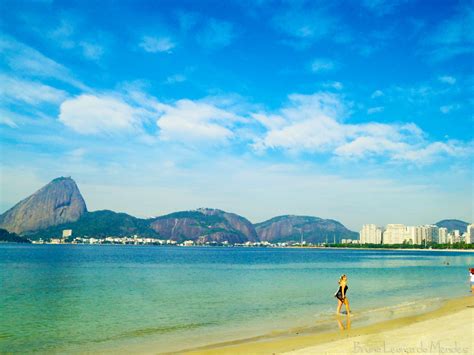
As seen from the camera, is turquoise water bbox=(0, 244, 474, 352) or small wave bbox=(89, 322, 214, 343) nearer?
turquoise water bbox=(0, 244, 474, 352)

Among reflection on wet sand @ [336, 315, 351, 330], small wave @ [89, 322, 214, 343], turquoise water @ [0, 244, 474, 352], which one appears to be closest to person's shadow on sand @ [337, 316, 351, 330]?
reflection on wet sand @ [336, 315, 351, 330]

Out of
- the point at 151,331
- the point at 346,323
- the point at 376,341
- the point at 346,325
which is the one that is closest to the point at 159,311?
the point at 151,331

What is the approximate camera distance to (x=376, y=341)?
13.6m

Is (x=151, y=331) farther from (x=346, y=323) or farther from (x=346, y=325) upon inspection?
(x=346, y=323)

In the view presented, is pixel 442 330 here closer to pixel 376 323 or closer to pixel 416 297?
pixel 376 323

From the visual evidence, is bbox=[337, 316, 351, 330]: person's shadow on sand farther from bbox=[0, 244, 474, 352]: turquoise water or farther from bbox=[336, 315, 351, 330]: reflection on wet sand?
bbox=[0, 244, 474, 352]: turquoise water

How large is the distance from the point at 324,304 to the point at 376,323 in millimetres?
7268

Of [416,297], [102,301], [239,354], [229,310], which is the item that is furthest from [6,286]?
[416,297]

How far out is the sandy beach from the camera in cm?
1216

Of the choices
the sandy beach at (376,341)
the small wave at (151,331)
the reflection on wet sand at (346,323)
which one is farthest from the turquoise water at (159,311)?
the sandy beach at (376,341)

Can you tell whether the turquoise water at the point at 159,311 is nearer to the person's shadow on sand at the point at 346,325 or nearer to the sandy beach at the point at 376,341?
the person's shadow on sand at the point at 346,325

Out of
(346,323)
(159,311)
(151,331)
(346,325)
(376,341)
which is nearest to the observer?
(376,341)

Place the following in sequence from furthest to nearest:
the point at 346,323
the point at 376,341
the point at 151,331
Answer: the point at 346,323 < the point at 151,331 < the point at 376,341

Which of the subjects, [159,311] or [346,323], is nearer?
[346,323]
